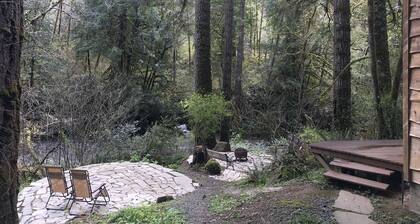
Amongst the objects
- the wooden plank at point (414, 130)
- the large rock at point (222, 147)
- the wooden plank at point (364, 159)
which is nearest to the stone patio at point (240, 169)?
the large rock at point (222, 147)

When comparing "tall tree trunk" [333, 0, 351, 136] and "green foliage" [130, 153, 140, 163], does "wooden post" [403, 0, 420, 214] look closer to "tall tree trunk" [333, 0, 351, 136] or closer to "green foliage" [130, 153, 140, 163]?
"tall tree trunk" [333, 0, 351, 136]

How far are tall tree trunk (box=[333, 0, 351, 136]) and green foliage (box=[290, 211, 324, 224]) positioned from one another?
153 inches

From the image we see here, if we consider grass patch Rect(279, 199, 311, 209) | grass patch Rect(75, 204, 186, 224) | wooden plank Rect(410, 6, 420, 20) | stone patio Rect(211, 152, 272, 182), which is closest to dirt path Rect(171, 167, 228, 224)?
grass patch Rect(75, 204, 186, 224)

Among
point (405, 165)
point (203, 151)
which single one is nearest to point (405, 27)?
point (405, 165)

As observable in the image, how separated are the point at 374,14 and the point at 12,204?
23.3ft

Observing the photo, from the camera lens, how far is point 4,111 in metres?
2.97

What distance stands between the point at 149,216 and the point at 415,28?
397cm

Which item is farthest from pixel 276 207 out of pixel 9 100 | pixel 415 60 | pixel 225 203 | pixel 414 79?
pixel 9 100

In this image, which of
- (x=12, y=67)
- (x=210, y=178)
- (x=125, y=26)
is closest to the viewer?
(x=12, y=67)

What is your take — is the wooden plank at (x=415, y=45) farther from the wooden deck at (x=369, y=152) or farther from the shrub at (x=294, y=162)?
the shrub at (x=294, y=162)

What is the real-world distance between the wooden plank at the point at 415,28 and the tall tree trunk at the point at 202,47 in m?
6.99

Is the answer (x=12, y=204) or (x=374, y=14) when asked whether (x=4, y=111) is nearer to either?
(x=12, y=204)

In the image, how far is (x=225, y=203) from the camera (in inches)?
225

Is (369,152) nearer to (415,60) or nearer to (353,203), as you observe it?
(353,203)
